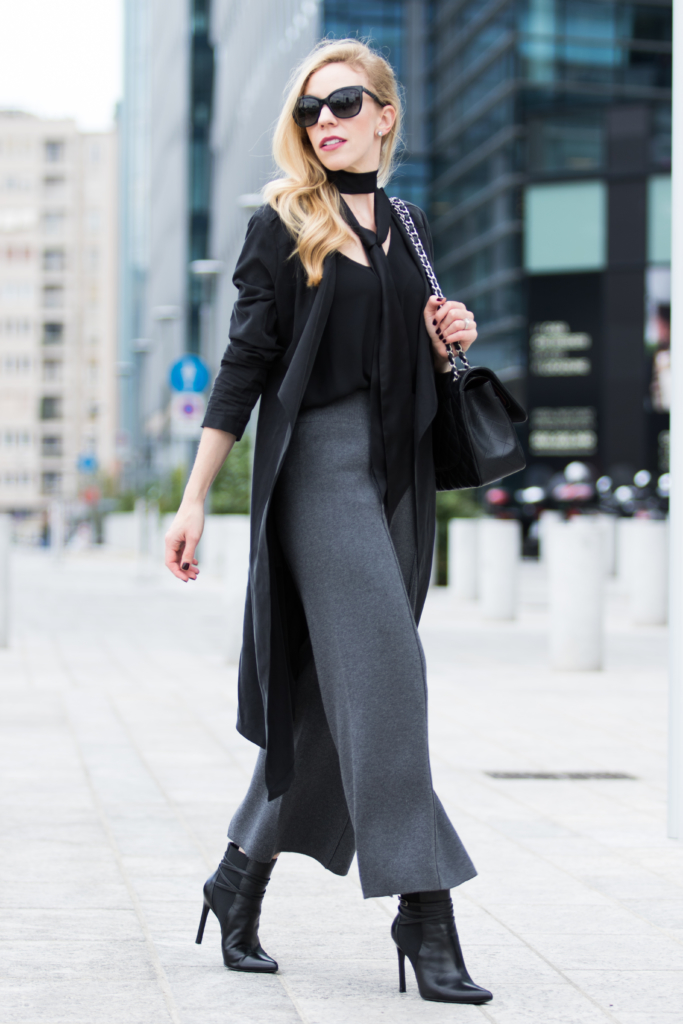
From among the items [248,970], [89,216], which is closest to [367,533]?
[248,970]

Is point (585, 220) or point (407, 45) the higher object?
point (407, 45)

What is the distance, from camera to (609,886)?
4363mm

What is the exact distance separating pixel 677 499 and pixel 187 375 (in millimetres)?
15709

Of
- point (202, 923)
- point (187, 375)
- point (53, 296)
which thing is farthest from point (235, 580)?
point (53, 296)

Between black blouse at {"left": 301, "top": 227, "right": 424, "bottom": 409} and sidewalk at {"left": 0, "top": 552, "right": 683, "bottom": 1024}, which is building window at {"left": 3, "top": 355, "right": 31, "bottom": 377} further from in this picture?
black blouse at {"left": 301, "top": 227, "right": 424, "bottom": 409}

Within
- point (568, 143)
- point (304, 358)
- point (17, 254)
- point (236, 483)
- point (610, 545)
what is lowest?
point (610, 545)

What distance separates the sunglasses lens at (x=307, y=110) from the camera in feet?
10.9

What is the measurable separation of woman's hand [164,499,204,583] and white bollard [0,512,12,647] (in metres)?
8.58

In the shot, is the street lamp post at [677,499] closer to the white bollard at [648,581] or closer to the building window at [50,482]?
the white bollard at [648,581]

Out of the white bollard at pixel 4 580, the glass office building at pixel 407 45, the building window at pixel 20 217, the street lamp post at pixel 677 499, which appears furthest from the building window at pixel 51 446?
the street lamp post at pixel 677 499

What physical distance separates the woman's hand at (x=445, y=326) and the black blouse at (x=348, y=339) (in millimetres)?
58

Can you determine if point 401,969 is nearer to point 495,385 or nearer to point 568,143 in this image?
point 495,385

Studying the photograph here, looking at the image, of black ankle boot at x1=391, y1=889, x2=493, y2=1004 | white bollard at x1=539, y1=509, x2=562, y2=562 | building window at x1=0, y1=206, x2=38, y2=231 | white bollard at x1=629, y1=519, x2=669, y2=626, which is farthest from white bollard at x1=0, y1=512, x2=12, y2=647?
building window at x1=0, y1=206, x2=38, y2=231

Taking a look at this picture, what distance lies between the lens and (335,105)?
3311 millimetres
